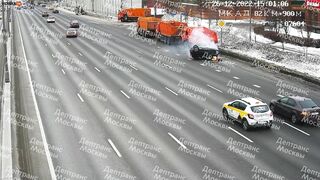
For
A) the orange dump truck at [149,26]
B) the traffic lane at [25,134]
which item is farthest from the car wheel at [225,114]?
the orange dump truck at [149,26]

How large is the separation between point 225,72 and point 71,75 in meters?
14.2

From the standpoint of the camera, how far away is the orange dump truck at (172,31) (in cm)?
6053

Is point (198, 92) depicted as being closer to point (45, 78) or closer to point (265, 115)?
point (265, 115)

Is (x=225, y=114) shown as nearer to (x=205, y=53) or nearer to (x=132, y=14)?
(x=205, y=53)

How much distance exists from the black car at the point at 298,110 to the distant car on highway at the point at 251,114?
6.34 ft

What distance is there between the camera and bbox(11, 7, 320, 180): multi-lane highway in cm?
2014

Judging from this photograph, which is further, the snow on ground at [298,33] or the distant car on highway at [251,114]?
the snow on ground at [298,33]

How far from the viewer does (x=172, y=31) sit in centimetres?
6100

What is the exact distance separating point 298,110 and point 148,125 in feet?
28.6

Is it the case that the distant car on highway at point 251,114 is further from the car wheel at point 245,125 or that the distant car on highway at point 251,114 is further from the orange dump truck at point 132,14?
the orange dump truck at point 132,14

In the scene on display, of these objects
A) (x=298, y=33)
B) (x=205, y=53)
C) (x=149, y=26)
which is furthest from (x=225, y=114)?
(x=149, y=26)

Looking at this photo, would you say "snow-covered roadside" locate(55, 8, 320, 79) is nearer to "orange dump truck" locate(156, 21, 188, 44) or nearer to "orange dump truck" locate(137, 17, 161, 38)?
"orange dump truck" locate(156, 21, 188, 44)

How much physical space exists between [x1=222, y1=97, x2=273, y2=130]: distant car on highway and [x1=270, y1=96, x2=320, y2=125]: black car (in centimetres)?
193

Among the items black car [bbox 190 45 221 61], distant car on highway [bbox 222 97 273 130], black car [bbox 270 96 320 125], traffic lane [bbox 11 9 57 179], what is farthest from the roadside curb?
traffic lane [bbox 11 9 57 179]
